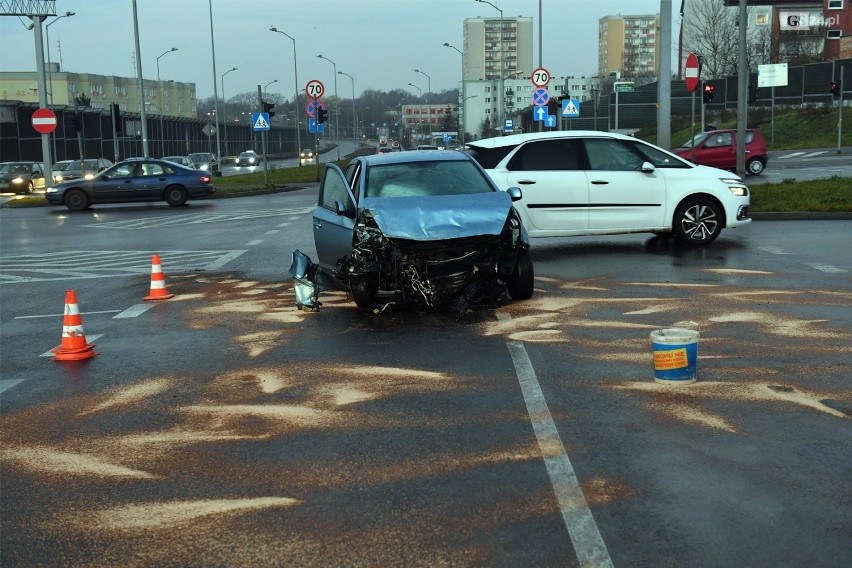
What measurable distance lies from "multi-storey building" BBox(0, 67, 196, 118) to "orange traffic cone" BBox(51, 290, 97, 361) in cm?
9742

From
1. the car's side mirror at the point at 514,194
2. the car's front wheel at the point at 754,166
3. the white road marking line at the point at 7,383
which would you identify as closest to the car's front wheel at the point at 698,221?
the car's side mirror at the point at 514,194

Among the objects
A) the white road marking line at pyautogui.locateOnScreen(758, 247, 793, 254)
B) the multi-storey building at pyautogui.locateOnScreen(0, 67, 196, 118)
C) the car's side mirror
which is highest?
the multi-storey building at pyautogui.locateOnScreen(0, 67, 196, 118)

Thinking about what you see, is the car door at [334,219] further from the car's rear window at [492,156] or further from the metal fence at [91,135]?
the metal fence at [91,135]

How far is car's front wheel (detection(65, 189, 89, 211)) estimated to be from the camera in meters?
32.1

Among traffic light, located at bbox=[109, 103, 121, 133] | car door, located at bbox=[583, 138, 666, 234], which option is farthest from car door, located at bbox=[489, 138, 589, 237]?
traffic light, located at bbox=[109, 103, 121, 133]

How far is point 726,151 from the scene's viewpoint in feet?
117

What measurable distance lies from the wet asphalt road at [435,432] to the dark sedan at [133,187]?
790 inches

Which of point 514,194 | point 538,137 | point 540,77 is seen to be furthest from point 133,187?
point 514,194

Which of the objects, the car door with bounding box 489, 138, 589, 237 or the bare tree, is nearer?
the car door with bounding box 489, 138, 589, 237

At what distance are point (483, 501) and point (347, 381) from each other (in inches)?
114

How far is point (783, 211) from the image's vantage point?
19922 millimetres

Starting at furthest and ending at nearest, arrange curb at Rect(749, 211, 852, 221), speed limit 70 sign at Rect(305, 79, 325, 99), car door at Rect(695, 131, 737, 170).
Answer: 1. speed limit 70 sign at Rect(305, 79, 325, 99)
2. car door at Rect(695, 131, 737, 170)
3. curb at Rect(749, 211, 852, 221)

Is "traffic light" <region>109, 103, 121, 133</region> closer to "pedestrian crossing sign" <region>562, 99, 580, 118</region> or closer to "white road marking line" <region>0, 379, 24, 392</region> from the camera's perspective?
"pedestrian crossing sign" <region>562, 99, 580, 118</region>

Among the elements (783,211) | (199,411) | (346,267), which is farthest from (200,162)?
(199,411)
